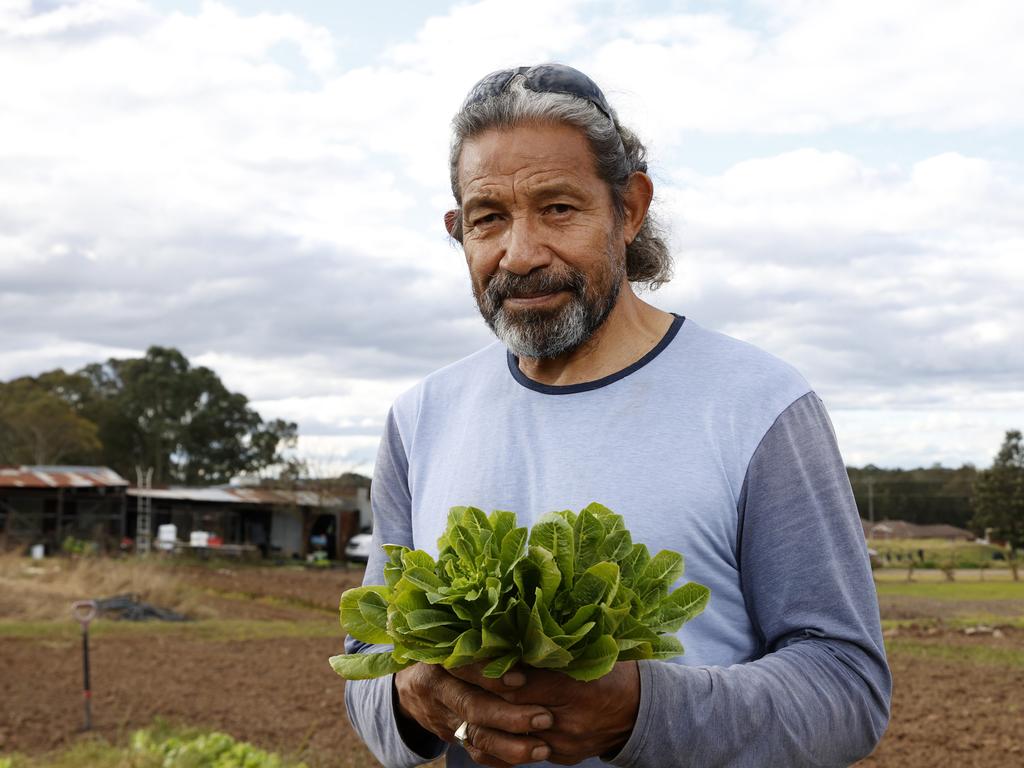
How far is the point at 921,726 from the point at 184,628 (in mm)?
12509

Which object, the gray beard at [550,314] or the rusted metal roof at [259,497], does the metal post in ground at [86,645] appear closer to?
the gray beard at [550,314]

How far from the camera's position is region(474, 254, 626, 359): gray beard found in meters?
2.04

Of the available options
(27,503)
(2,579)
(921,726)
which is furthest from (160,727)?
(27,503)

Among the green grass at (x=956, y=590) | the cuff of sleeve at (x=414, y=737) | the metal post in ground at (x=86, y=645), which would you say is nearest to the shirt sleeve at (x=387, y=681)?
the cuff of sleeve at (x=414, y=737)

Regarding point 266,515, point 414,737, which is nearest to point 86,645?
point 414,737

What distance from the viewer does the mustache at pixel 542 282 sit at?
6.68 ft

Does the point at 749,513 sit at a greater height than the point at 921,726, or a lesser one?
greater

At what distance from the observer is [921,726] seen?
33.1 feet

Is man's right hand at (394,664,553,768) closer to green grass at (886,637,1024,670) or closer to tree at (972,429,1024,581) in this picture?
green grass at (886,637,1024,670)

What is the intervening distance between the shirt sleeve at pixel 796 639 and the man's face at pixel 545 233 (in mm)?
435

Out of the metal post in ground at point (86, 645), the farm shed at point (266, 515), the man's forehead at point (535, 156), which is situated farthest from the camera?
the farm shed at point (266, 515)

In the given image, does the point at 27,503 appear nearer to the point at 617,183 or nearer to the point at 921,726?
the point at 921,726

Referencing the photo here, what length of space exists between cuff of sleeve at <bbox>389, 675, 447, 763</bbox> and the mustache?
0.74m

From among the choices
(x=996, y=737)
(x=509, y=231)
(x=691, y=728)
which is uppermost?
(x=509, y=231)
